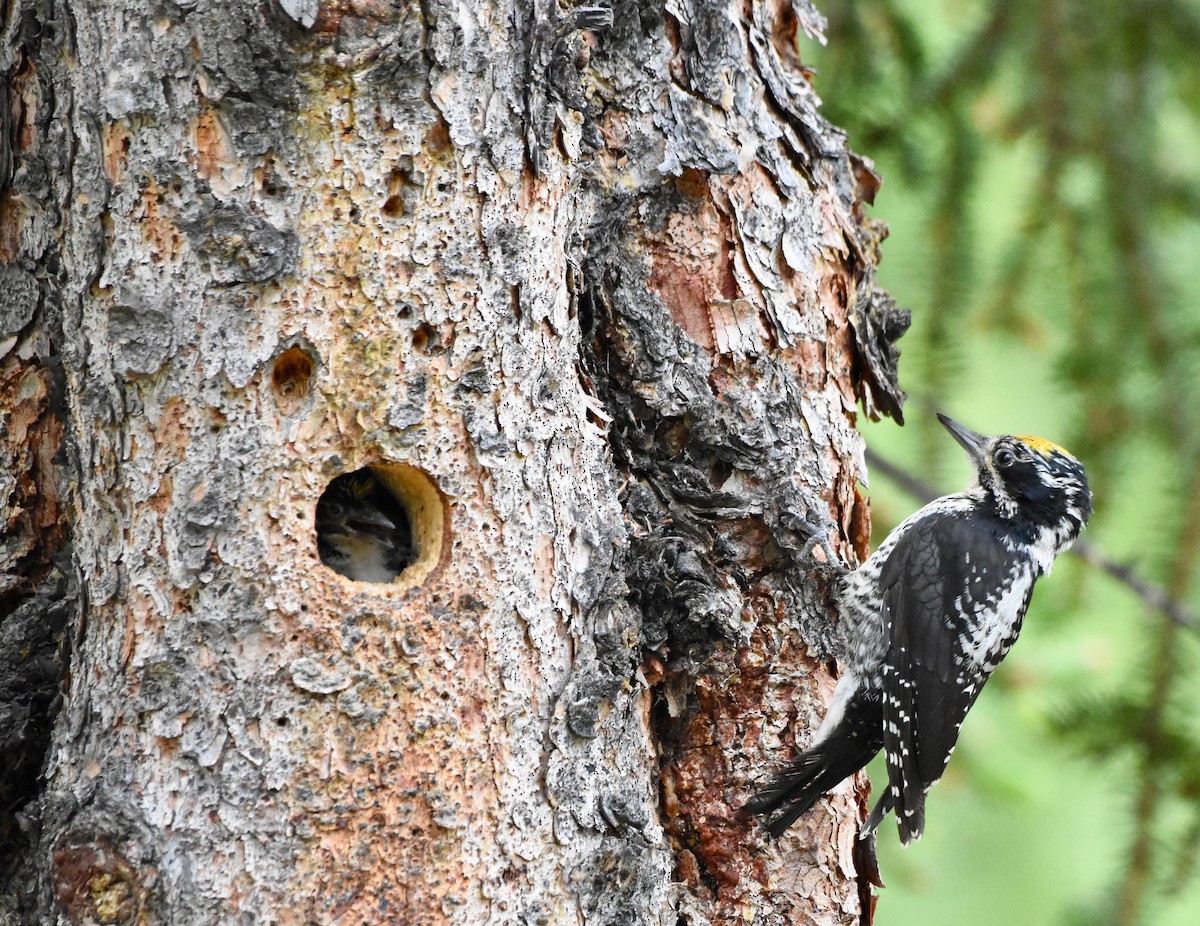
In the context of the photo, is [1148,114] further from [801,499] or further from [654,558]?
[654,558]

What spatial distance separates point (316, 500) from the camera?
2082 mm

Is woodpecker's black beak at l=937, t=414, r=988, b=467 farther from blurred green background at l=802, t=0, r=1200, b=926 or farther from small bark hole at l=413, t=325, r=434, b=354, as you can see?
small bark hole at l=413, t=325, r=434, b=354

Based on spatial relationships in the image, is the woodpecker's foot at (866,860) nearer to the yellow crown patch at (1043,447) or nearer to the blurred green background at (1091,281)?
the blurred green background at (1091,281)

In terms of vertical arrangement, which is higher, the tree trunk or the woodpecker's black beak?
the woodpecker's black beak

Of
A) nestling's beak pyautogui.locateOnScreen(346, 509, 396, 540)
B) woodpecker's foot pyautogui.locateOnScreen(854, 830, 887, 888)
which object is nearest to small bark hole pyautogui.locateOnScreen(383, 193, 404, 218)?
nestling's beak pyautogui.locateOnScreen(346, 509, 396, 540)

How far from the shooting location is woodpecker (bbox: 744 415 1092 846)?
8.94 ft

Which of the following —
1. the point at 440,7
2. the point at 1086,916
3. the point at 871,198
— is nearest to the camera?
the point at 440,7

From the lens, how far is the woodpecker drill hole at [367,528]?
2279 mm

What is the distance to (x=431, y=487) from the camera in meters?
2.15

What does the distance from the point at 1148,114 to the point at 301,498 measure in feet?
9.85

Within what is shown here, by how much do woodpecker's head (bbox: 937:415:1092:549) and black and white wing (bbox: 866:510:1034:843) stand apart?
5.3 inches

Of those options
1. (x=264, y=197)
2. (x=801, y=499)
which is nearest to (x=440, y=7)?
(x=264, y=197)

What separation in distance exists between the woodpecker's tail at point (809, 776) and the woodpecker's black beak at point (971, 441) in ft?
4.15

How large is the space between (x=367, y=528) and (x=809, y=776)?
1.02 metres
